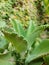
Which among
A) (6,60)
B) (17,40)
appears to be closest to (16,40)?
(17,40)

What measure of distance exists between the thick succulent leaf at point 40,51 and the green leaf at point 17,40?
0.38ft

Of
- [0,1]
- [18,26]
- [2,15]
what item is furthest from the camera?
[0,1]

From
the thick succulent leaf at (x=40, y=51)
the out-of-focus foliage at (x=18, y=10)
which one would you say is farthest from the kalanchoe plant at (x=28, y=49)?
the out-of-focus foliage at (x=18, y=10)

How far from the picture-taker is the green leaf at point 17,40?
190cm

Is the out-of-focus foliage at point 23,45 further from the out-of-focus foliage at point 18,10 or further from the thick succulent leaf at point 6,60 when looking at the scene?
the out-of-focus foliage at point 18,10

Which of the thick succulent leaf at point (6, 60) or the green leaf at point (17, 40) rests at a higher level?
the green leaf at point (17, 40)

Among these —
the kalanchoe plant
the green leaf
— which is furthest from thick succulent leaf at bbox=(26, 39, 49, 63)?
the green leaf

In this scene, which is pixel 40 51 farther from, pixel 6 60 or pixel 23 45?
pixel 6 60

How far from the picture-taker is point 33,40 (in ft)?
7.39

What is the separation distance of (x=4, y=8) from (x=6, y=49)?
1893 millimetres

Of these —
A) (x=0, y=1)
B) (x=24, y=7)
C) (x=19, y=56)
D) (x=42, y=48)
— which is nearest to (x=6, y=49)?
(x=19, y=56)

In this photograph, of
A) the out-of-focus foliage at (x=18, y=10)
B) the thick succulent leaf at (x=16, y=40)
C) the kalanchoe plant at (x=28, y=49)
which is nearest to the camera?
the thick succulent leaf at (x=16, y=40)

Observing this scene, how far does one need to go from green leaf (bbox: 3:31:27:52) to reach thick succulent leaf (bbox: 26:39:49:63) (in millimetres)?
117

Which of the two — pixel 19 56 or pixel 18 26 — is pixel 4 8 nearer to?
pixel 18 26
